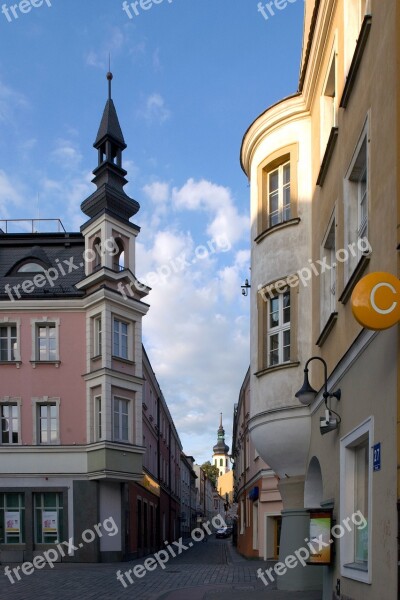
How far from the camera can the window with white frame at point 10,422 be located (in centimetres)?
2940

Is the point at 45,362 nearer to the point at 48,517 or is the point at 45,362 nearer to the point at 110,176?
the point at 48,517

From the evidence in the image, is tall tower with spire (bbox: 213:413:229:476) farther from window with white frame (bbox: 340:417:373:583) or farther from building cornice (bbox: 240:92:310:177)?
window with white frame (bbox: 340:417:373:583)

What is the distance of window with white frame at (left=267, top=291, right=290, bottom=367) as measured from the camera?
42.3 feet

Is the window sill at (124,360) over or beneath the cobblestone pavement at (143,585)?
over

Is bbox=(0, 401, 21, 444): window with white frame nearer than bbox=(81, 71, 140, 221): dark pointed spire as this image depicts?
Yes

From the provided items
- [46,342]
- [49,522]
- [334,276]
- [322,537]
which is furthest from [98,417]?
[322,537]

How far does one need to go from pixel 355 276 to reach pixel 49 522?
77.7 ft

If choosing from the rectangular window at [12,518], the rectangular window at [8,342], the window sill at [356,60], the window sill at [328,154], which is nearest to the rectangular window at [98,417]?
the rectangular window at [12,518]

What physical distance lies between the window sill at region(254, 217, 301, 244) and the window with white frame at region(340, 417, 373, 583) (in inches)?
193

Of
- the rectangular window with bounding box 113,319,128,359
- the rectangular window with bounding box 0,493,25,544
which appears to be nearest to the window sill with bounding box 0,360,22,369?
the rectangular window with bounding box 113,319,128,359

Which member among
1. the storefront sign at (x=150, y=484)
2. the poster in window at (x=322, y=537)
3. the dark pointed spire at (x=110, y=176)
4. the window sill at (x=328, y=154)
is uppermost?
the dark pointed spire at (x=110, y=176)

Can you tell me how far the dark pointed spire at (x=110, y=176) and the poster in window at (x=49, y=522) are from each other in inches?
480

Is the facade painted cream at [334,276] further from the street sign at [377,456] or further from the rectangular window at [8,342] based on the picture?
the rectangular window at [8,342]

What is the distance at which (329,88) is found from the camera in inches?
449
